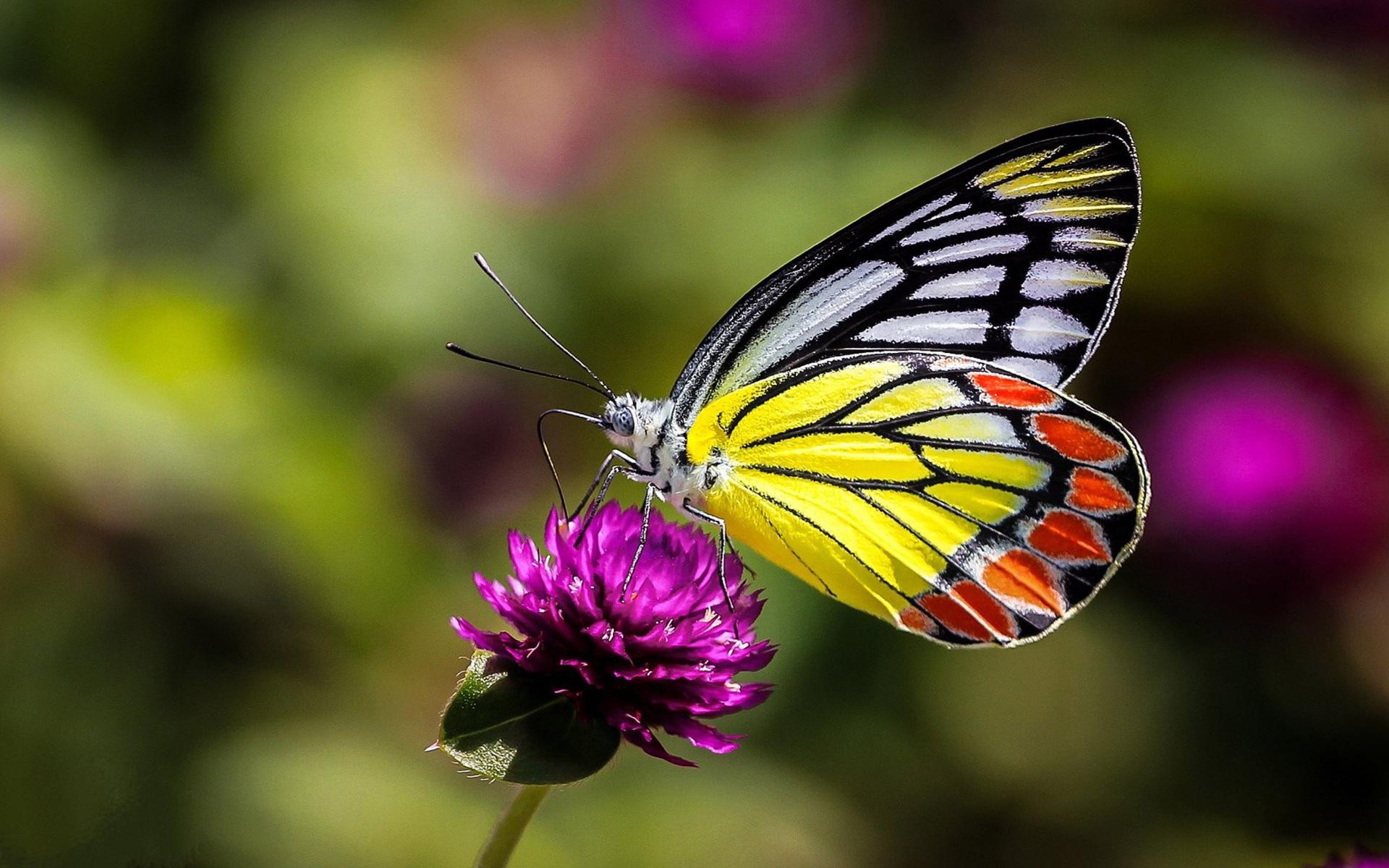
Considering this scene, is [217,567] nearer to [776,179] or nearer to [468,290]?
[468,290]

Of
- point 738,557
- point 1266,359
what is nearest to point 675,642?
point 738,557

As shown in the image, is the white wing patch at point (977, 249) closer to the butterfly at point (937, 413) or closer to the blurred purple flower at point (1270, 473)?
the butterfly at point (937, 413)

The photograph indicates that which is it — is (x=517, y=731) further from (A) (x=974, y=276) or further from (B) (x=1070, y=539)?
(A) (x=974, y=276)

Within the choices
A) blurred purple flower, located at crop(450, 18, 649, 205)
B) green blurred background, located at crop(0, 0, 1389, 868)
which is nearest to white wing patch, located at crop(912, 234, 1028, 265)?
green blurred background, located at crop(0, 0, 1389, 868)

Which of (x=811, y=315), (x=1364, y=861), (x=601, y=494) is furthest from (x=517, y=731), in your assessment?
(x=1364, y=861)

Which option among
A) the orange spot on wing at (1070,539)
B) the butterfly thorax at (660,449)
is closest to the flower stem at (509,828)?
the butterfly thorax at (660,449)
